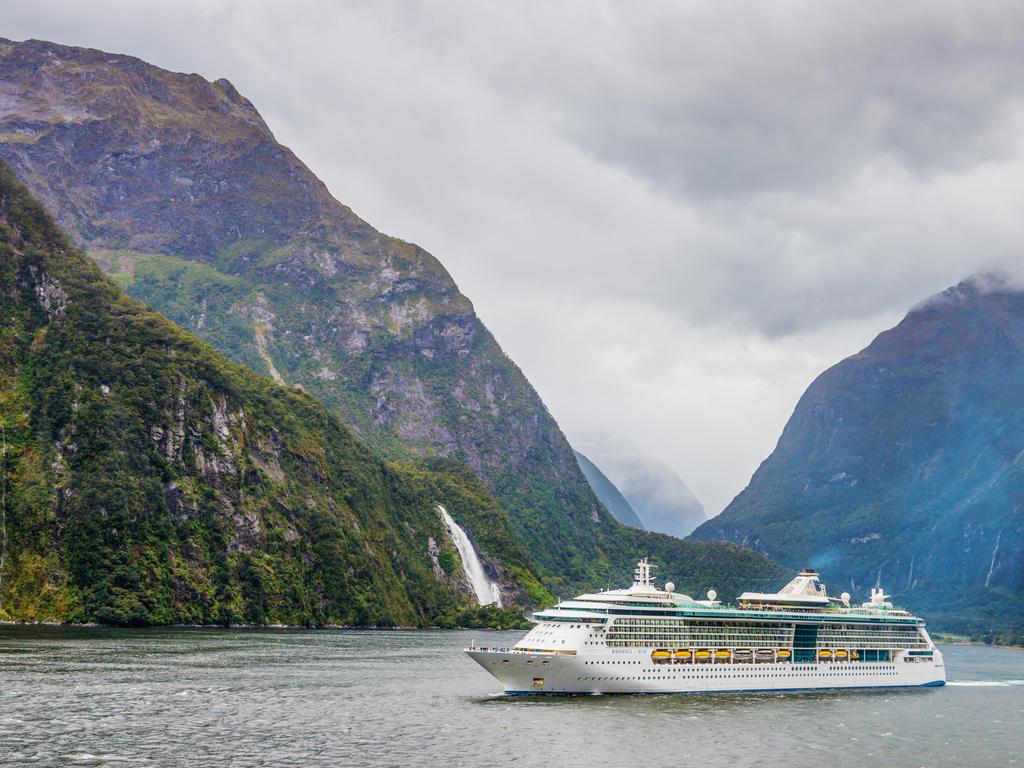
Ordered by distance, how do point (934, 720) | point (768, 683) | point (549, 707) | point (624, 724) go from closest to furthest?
point (624, 724)
point (549, 707)
point (934, 720)
point (768, 683)

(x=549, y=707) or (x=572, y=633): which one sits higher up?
(x=572, y=633)

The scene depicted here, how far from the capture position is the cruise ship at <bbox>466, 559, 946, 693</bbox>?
97.2m

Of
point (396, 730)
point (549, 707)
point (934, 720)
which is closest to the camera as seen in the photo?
point (396, 730)

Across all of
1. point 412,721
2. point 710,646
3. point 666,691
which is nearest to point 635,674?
point 666,691

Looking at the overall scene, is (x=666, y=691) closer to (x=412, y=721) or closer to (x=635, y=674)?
(x=635, y=674)

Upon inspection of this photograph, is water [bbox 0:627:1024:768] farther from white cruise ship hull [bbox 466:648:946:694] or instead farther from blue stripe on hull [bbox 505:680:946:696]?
white cruise ship hull [bbox 466:648:946:694]

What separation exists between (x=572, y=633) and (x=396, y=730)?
25.2 metres

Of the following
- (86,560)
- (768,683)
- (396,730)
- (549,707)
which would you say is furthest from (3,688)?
(86,560)

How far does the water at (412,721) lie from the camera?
68.7 metres

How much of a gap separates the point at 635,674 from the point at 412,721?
26.2 m

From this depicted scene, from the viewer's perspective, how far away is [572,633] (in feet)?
323

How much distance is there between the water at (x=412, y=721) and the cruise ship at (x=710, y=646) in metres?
2.28

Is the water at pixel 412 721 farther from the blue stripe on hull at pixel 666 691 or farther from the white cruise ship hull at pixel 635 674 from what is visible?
the white cruise ship hull at pixel 635 674

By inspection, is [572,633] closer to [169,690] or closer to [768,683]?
[768,683]
